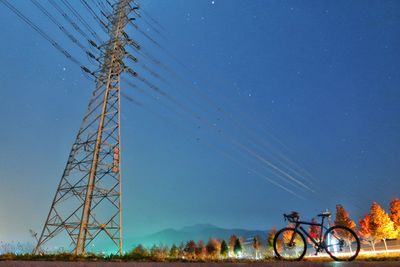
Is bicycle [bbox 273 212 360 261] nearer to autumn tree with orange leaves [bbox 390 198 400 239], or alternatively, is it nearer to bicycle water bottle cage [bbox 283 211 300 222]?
bicycle water bottle cage [bbox 283 211 300 222]

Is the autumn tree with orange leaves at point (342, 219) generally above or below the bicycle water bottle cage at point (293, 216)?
above

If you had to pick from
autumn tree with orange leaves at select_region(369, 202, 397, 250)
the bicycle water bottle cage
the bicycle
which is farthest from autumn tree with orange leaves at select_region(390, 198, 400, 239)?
the bicycle water bottle cage

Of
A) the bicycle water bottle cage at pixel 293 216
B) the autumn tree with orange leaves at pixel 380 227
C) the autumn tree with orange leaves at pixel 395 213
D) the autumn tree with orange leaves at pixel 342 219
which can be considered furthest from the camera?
the autumn tree with orange leaves at pixel 342 219

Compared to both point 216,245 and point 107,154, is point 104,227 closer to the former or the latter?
point 107,154

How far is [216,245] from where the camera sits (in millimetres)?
109000

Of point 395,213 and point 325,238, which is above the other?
point 395,213

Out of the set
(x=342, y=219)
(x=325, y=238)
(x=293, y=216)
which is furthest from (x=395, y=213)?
(x=293, y=216)

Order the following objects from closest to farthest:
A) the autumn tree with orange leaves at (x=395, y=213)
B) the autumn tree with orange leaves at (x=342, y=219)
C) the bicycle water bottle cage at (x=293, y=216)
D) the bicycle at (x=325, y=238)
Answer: the bicycle at (x=325, y=238) < the bicycle water bottle cage at (x=293, y=216) < the autumn tree with orange leaves at (x=395, y=213) < the autumn tree with orange leaves at (x=342, y=219)

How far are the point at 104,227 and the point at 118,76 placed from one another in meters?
11.0

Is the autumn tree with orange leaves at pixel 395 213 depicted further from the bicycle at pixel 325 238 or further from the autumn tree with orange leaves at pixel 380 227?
the bicycle at pixel 325 238

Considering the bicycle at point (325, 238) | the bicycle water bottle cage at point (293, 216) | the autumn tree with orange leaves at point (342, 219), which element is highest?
the autumn tree with orange leaves at point (342, 219)

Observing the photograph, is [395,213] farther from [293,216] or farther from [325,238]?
[293,216]

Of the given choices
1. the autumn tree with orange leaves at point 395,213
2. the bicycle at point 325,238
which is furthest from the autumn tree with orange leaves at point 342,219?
the bicycle at point 325,238

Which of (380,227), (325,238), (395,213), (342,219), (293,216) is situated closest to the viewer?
(325,238)
